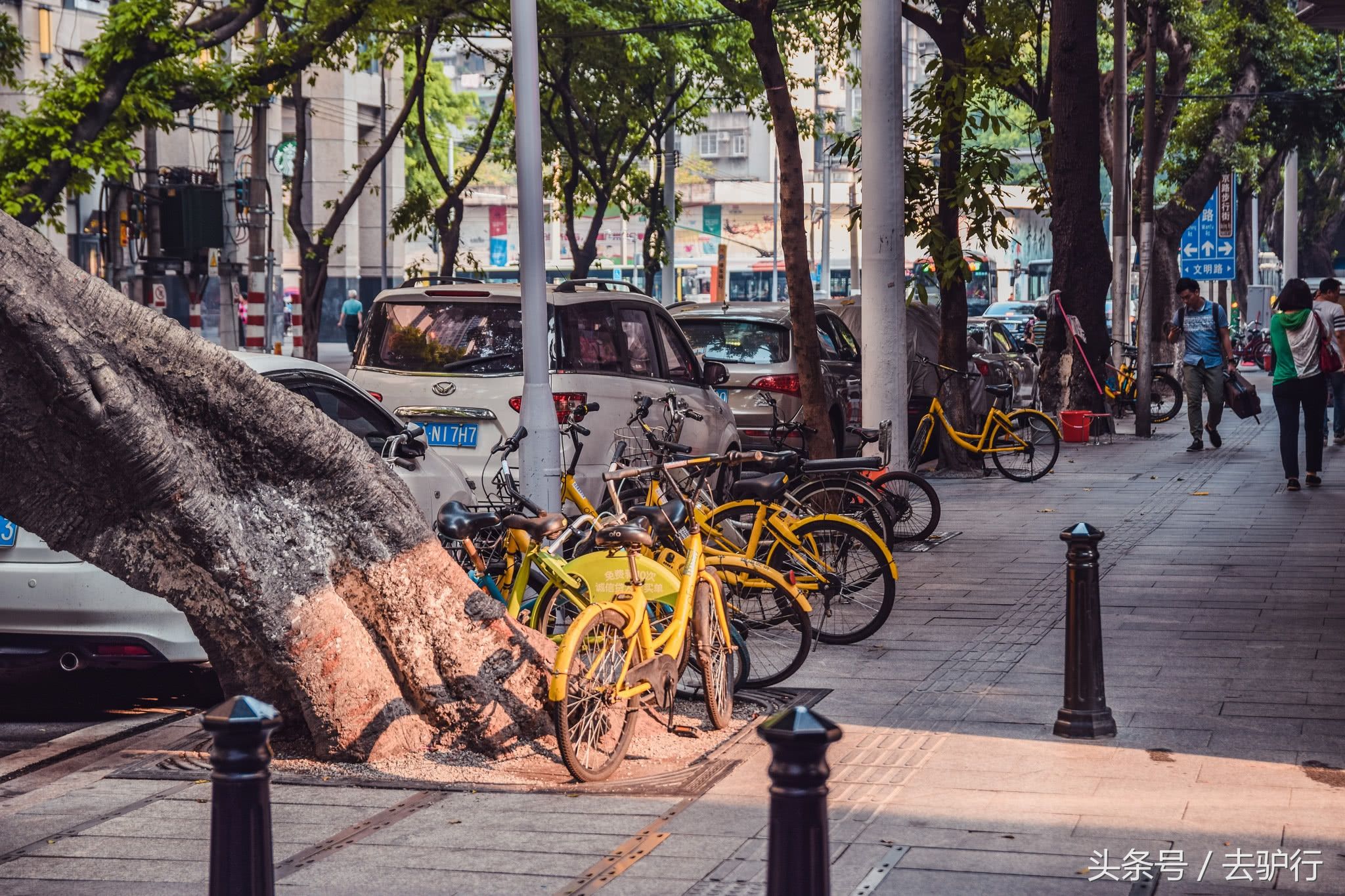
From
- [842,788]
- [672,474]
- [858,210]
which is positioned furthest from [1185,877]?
[858,210]

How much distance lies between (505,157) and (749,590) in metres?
28.2

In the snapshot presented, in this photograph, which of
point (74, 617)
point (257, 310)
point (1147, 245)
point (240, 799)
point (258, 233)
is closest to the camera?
point (240, 799)

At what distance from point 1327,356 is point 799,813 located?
12.9 m

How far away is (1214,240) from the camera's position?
27.5 m

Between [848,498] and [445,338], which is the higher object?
[445,338]

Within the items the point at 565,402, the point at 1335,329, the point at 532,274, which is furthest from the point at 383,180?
the point at 532,274

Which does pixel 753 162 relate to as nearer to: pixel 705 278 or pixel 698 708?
pixel 705 278

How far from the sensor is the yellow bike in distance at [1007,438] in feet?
52.7

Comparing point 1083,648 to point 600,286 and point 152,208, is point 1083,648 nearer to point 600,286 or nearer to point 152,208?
point 600,286

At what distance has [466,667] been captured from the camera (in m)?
6.22

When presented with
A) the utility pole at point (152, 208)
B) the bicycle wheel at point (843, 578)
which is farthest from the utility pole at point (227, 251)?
the bicycle wheel at point (843, 578)

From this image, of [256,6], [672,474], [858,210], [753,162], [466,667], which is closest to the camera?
[466,667]

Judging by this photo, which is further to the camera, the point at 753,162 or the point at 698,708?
the point at 753,162

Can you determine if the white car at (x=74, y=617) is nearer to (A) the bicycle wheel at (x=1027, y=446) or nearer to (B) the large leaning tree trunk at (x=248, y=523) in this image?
(B) the large leaning tree trunk at (x=248, y=523)
